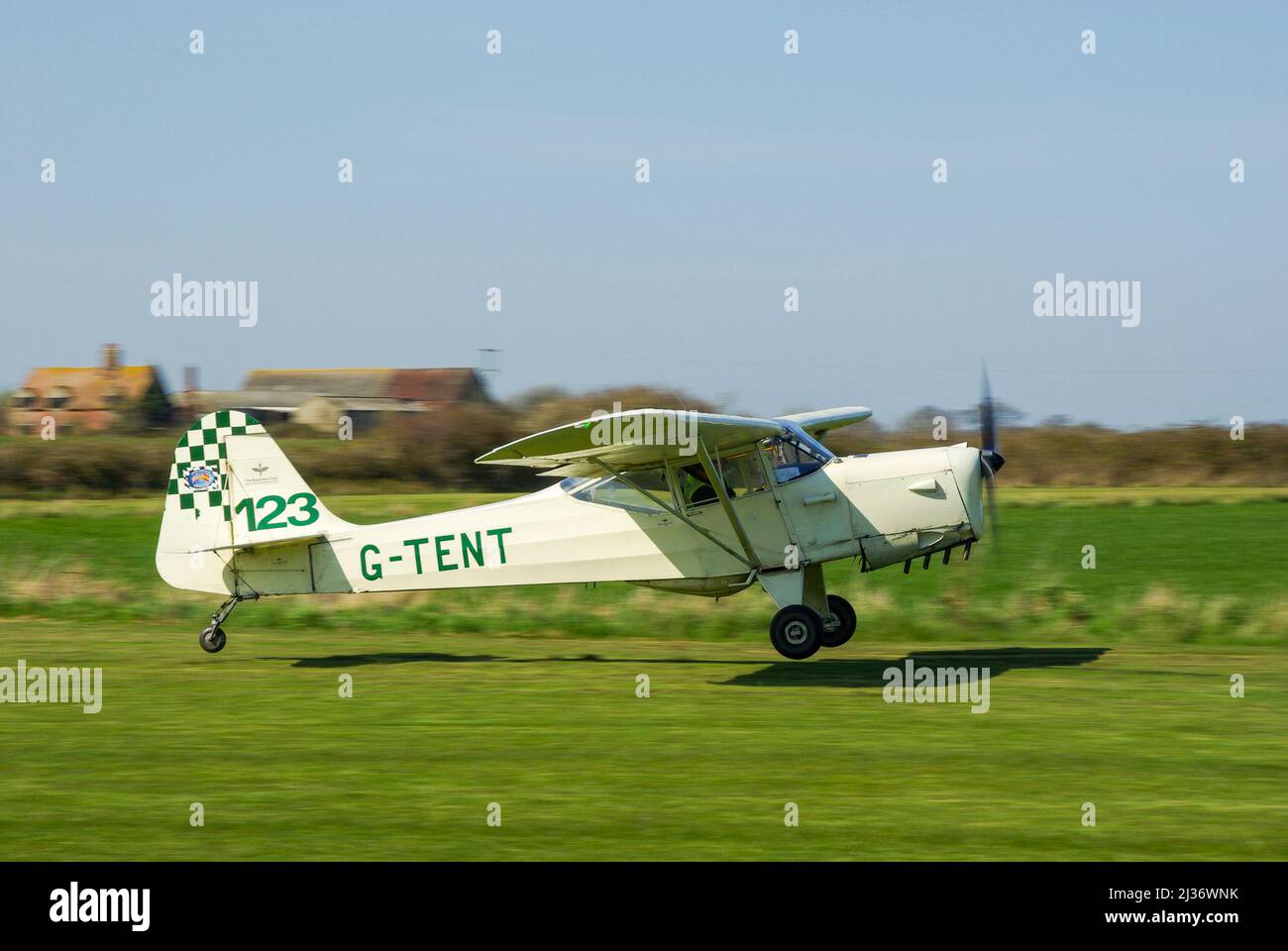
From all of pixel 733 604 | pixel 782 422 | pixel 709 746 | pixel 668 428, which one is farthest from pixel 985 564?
pixel 709 746

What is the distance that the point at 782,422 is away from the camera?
46.3 feet

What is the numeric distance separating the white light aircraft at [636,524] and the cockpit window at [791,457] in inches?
0.7

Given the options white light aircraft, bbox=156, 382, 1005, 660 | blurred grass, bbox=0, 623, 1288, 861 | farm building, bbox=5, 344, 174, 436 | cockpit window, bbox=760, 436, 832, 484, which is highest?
farm building, bbox=5, 344, 174, 436

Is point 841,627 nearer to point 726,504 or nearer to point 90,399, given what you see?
point 726,504

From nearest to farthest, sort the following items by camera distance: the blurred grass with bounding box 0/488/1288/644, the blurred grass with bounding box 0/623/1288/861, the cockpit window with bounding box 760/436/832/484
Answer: the blurred grass with bounding box 0/623/1288/861 → the cockpit window with bounding box 760/436/832/484 → the blurred grass with bounding box 0/488/1288/644

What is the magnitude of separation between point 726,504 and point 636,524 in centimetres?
107

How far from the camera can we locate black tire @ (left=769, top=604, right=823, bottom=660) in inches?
543

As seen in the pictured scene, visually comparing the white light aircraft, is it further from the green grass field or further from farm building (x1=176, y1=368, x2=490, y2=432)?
farm building (x1=176, y1=368, x2=490, y2=432)

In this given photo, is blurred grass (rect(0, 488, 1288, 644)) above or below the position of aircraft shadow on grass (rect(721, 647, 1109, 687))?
above

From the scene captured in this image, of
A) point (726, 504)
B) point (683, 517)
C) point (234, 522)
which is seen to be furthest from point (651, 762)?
point (234, 522)

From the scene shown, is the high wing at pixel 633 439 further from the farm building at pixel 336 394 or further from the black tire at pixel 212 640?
the farm building at pixel 336 394

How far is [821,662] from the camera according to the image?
1442 cm

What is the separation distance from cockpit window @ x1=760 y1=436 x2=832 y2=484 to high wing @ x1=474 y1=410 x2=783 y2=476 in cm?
26

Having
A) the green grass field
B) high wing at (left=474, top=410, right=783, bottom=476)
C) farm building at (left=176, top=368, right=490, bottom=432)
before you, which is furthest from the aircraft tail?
farm building at (left=176, top=368, right=490, bottom=432)
